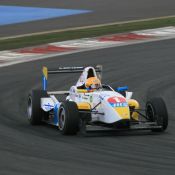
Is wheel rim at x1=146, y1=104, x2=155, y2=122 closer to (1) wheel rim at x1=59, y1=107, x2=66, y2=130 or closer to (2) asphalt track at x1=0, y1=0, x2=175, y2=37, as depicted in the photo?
(1) wheel rim at x1=59, y1=107, x2=66, y2=130

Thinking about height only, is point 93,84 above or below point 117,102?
above

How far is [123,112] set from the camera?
14.9m

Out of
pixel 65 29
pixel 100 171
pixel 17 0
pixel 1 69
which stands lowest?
pixel 100 171

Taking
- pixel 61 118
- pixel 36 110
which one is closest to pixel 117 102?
pixel 61 118

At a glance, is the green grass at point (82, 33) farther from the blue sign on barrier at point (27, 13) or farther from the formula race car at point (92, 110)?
the formula race car at point (92, 110)

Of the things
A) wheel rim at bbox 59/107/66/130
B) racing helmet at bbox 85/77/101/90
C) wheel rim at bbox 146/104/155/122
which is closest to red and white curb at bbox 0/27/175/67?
racing helmet at bbox 85/77/101/90

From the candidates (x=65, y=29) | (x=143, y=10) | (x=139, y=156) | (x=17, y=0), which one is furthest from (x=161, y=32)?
(x=139, y=156)

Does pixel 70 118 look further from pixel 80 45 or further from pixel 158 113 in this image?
pixel 80 45

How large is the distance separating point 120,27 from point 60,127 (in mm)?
18901

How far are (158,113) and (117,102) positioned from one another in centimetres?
89

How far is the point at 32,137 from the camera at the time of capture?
15.0 meters

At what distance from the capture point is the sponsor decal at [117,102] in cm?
1500

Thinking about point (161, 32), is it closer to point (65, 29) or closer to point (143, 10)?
point (65, 29)

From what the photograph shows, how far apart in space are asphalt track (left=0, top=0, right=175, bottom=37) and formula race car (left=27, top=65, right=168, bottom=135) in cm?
1702
